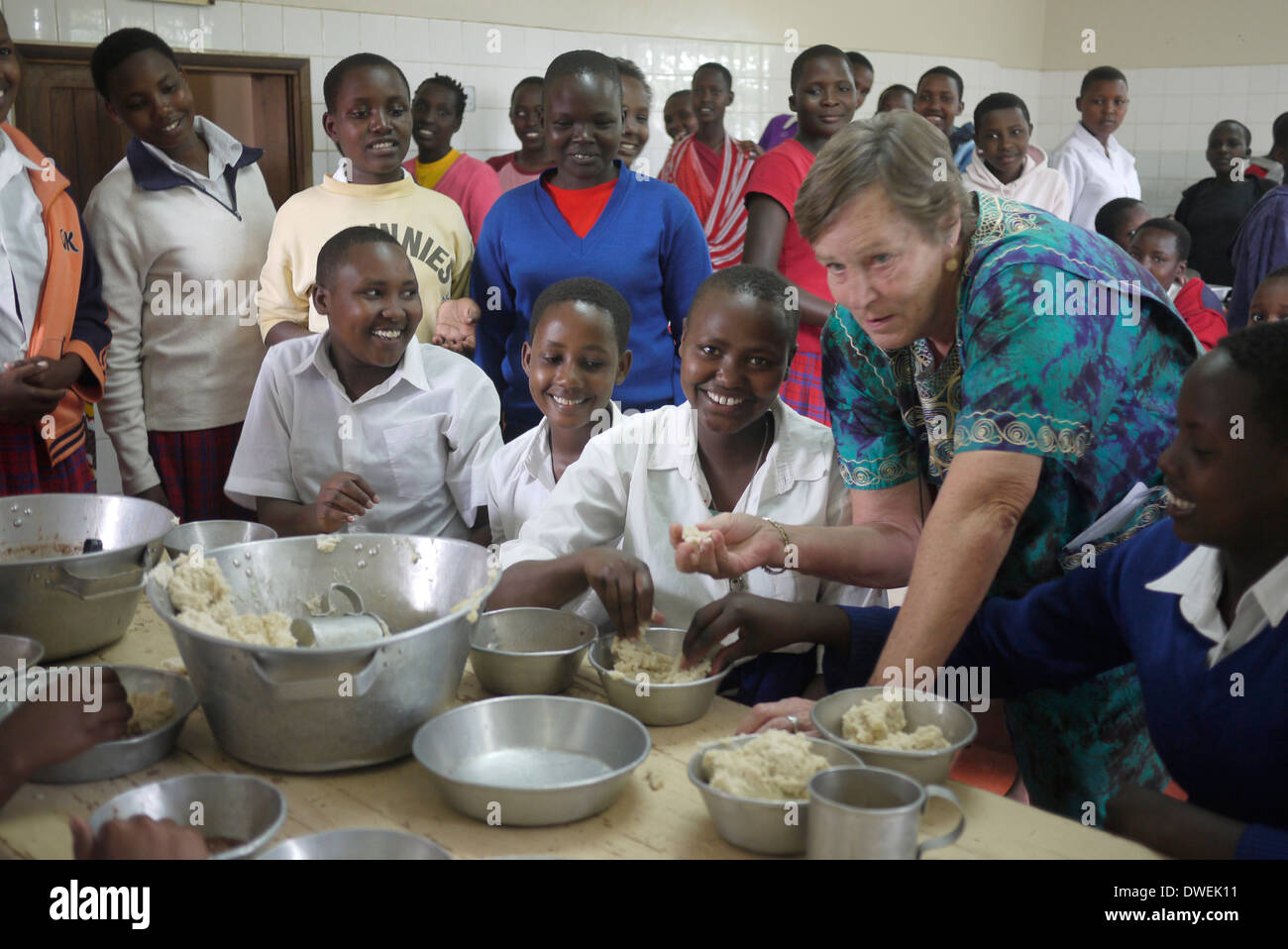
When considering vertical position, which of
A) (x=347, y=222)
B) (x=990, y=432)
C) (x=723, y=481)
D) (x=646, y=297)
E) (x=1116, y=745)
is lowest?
(x=1116, y=745)

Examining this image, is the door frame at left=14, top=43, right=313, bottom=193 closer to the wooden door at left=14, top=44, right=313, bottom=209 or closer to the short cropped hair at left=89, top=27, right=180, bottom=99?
the wooden door at left=14, top=44, right=313, bottom=209

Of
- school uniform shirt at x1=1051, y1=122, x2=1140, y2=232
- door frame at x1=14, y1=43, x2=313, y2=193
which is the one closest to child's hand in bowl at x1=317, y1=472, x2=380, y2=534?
door frame at x1=14, y1=43, x2=313, y2=193

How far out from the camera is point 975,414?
4.57ft

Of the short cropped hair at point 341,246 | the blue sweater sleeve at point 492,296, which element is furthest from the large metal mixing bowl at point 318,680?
the blue sweater sleeve at point 492,296

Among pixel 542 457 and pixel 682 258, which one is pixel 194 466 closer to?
pixel 542 457

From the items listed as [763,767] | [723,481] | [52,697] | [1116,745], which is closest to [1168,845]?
[763,767]

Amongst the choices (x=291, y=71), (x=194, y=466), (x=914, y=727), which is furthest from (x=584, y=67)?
(x=291, y=71)

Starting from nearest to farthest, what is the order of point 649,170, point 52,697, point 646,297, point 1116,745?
point 52,697 < point 1116,745 < point 646,297 < point 649,170

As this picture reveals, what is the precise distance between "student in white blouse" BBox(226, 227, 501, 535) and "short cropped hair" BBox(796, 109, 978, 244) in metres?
1.17

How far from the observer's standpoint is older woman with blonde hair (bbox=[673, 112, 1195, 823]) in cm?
138

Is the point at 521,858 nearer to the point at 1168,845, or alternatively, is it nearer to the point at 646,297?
the point at 1168,845

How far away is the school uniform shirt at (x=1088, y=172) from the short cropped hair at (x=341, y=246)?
14.8ft

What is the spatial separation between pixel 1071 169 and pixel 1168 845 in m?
5.44

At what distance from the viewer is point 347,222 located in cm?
287
